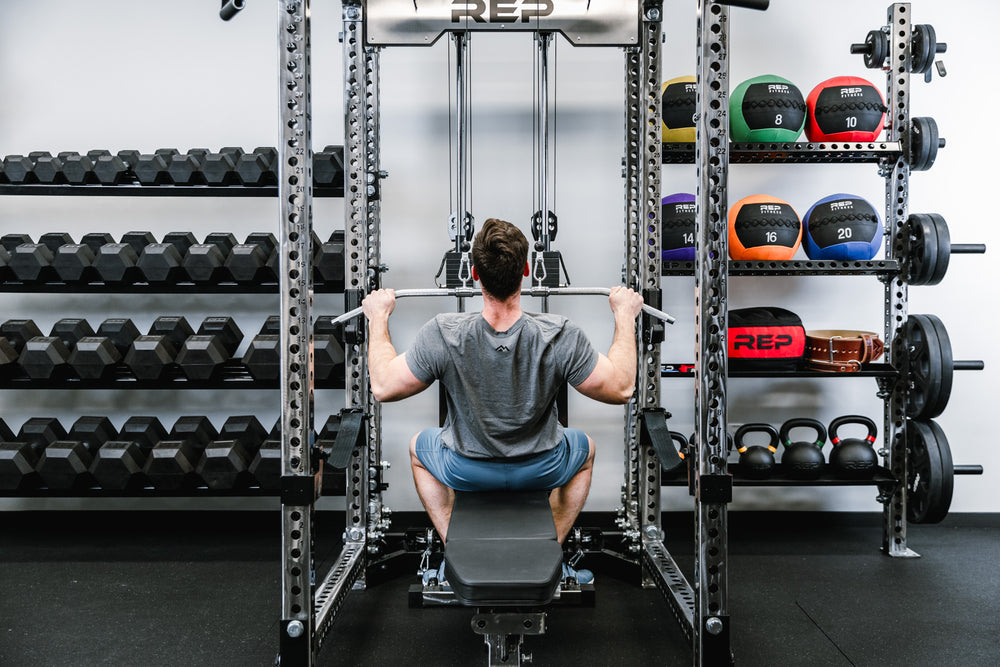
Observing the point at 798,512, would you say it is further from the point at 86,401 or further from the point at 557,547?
the point at 86,401

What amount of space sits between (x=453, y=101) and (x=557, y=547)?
2488mm

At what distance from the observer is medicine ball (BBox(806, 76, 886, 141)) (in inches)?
116

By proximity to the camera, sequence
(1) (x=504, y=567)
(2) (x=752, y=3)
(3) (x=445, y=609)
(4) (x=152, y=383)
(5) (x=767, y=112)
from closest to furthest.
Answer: (1) (x=504, y=567) → (2) (x=752, y=3) → (3) (x=445, y=609) → (5) (x=767, y=112) → (4) (x=152, y=383)

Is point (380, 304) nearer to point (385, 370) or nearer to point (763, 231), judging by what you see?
point (385, 370)

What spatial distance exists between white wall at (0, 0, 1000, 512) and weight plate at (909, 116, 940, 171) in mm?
429

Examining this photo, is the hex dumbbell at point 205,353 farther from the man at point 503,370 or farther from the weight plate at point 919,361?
the weight plate at point 919,361

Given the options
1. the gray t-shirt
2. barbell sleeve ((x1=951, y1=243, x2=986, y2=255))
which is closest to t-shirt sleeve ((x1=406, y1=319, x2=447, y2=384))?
the gray t-shirt

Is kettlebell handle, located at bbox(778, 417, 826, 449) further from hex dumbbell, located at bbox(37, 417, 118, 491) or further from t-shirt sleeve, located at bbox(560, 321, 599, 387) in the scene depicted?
hex dumbbell, located at bbox(37, 417, 118, 491)

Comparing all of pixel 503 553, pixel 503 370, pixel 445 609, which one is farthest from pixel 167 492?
pixel 503 553

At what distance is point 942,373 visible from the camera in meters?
2.95

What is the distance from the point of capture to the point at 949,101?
3.44 meters

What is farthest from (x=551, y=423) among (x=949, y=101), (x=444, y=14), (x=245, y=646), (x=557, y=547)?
(x=949, y=101)

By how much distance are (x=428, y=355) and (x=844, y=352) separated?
78.2 inches

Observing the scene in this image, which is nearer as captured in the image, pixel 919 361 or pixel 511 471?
pixel 511 471
